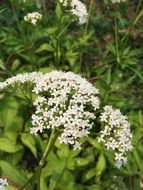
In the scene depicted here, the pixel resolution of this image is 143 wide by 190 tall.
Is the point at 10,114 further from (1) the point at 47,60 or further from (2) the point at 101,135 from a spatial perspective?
(1) the point at 47,60

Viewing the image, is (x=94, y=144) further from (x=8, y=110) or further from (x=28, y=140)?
(x=8, y=110)

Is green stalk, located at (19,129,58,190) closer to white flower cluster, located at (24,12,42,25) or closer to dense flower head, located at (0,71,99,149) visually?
dense flower head, located at (0,71,99,149)

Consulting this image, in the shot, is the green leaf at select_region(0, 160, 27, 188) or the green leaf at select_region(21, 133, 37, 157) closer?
the green leaf at select_region(0, 160, 27, 188)

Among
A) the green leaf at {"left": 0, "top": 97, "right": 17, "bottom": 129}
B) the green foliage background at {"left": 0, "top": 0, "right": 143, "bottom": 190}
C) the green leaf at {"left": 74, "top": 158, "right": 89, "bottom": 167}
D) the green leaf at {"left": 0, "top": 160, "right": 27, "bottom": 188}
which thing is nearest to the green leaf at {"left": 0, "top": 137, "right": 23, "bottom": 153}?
the green foliage background at {"left": 0, "top": 0, "right": 143, "bottom": 190}

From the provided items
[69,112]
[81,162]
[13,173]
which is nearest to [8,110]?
[81,162]

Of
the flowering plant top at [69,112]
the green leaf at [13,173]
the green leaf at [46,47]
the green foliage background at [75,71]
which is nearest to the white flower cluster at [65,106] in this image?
the flowering plant top at [69,112]

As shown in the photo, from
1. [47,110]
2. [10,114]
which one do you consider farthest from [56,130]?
[10,114]
